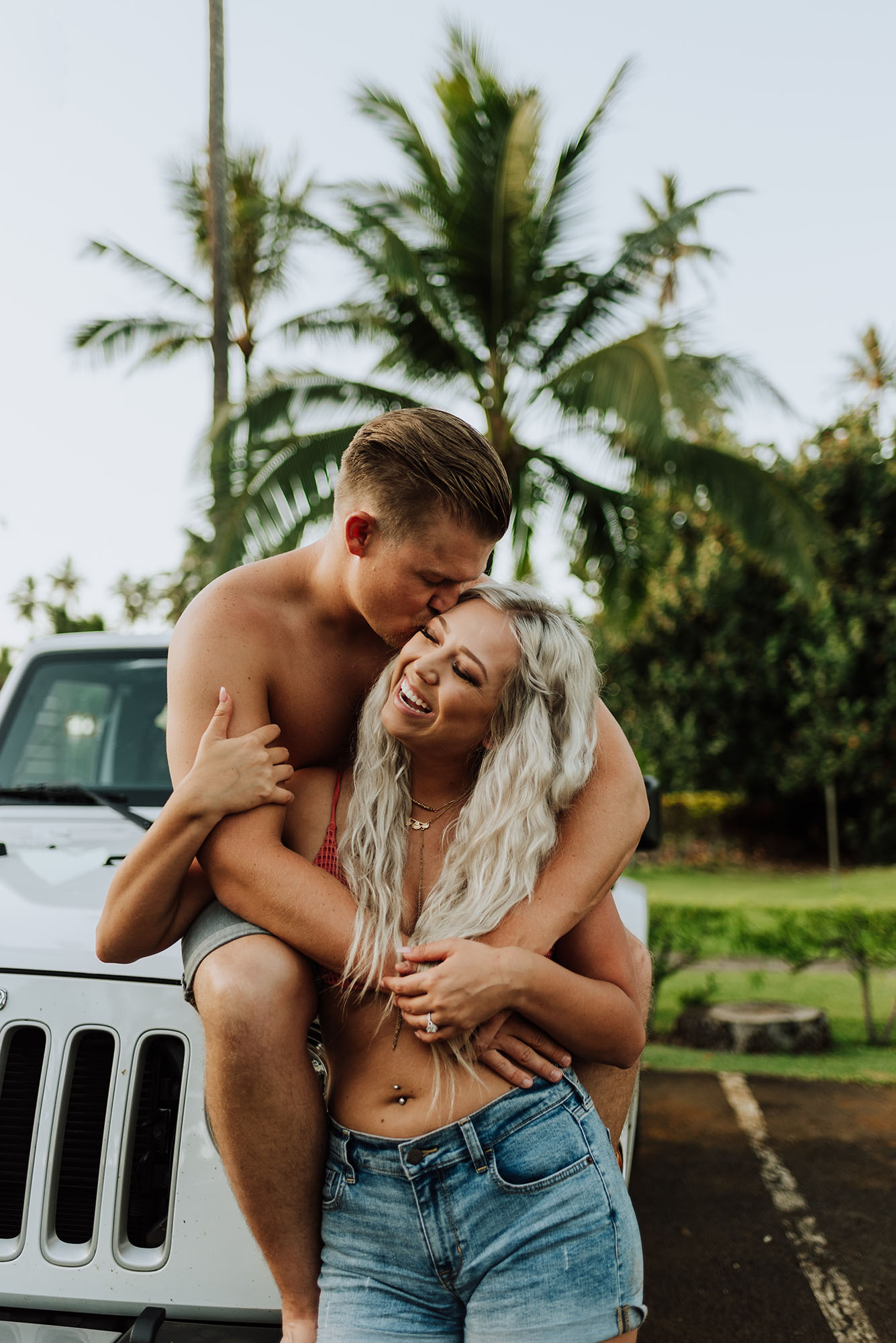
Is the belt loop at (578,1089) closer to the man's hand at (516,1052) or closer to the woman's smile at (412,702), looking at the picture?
the man's hand at (516,1052)

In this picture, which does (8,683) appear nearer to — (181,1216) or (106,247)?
(181,1216)

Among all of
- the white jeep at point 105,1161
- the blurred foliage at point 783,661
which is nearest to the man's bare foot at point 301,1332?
the white jeep at point 105,1161

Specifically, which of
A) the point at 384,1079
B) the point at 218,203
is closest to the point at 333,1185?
the point at 384,1079

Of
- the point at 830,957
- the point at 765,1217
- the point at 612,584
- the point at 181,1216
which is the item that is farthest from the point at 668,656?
the point at 181,1216

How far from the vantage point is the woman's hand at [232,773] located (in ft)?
6.33

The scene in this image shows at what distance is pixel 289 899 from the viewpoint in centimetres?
190

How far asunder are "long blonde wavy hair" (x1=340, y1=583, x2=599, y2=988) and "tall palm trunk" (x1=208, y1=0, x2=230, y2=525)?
8.39 m

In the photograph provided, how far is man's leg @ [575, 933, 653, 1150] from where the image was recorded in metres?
2.09

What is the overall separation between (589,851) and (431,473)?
30.9 inches

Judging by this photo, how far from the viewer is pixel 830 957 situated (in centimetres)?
682

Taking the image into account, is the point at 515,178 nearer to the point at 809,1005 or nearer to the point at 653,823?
the point at 809,1005

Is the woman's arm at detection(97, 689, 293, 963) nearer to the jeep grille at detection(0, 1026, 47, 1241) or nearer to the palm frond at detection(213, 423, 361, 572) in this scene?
the jeep grille at detection(0, 1026, 47, 1241)

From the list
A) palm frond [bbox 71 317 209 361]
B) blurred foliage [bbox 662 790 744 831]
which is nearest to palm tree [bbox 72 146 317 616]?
palm frond [bbox 71 317 209 361]

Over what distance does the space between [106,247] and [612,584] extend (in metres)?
6.63
